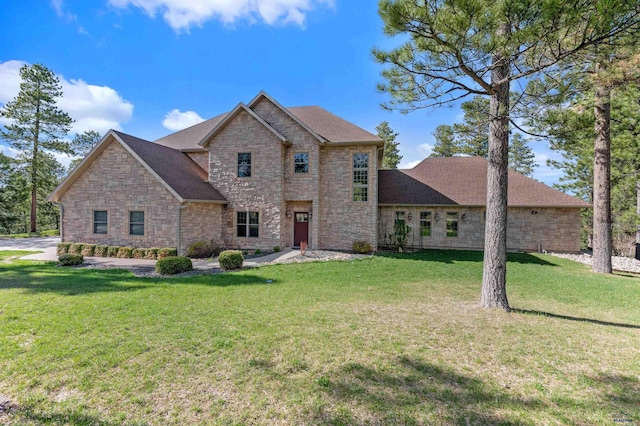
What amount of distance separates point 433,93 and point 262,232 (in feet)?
36.8

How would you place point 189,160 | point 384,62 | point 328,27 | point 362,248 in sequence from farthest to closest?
1. point 189,160
2. point 362,248
3. point 328,27
4. point 384,62

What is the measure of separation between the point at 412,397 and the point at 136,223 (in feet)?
47.9

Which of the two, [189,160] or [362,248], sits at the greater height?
[189,160]

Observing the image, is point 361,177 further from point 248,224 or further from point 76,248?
point 76,248

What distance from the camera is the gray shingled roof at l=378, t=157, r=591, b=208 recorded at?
54.2 ft

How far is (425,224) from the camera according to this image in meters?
17.8

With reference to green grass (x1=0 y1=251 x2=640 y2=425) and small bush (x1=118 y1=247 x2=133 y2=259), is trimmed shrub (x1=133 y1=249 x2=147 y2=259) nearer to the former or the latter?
small bush (x1=118 y1=247 x2=133 y2=259)

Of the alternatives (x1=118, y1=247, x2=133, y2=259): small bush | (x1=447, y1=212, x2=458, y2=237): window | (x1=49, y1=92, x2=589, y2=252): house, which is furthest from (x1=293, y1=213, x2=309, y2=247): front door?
(x1=447, y1=212, x2=458, y2=237): window

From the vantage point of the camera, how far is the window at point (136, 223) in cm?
1373

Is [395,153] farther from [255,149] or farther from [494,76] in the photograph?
[494,76]

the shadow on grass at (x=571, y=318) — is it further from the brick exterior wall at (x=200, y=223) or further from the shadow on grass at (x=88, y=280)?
the brick exterior wall at (x=200, y=223)

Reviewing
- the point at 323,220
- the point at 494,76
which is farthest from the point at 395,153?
the point at 494,76

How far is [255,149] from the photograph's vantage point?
1531cm

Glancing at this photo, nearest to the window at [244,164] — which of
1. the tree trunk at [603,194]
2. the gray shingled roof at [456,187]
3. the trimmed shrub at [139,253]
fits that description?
the trimmed shrub at [139,253]
